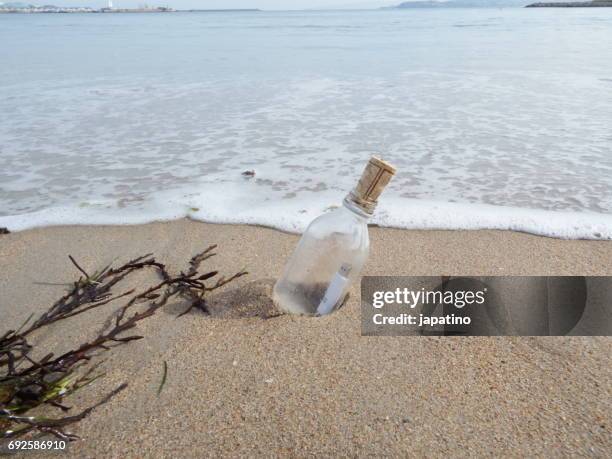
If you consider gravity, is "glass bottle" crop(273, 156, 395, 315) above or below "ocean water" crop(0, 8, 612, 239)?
above

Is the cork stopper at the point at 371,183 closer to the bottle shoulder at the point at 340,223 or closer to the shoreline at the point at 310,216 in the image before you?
the bottle shoulder at the point at 340,223

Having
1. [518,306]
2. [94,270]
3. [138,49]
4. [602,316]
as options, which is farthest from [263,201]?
[138,49]

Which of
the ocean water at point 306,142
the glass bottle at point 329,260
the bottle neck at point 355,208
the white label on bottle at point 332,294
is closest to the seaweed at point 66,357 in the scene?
the glass bottle at point 329,260

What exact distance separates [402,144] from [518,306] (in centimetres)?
265

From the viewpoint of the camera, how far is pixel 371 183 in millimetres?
1322

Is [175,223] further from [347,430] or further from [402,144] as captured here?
[402,144]

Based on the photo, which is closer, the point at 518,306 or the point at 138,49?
the point at 518,306

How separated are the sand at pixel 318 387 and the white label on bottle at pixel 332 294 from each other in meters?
0.04

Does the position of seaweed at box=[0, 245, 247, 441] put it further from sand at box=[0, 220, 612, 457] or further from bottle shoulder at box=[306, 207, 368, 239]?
bottle shoulder at box=[306, 207, 368, 239]

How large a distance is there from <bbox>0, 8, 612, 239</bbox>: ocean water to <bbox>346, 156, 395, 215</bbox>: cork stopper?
1.24 metres

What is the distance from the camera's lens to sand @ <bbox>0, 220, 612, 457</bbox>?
3.97ft

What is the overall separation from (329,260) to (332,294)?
0.11m

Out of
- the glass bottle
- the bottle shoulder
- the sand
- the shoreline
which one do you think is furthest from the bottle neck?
the shoreline

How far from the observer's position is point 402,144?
4215mm
